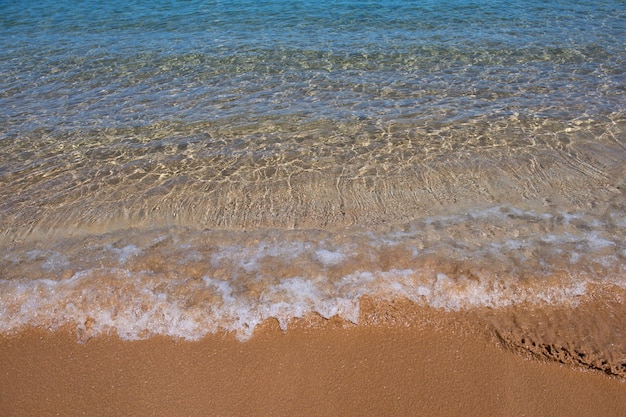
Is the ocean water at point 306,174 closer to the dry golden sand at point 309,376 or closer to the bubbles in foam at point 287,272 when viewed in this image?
the bubbles in foam at point 287,272

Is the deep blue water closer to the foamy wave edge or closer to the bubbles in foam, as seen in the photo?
the bubbles in foam

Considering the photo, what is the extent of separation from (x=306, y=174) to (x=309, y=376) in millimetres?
3033

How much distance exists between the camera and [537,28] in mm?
10758

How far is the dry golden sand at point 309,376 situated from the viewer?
9.99ft

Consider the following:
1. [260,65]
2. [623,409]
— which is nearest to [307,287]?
[623,409]

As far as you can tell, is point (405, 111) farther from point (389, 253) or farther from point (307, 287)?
point (307, 287)

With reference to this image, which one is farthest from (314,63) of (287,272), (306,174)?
(287,272)

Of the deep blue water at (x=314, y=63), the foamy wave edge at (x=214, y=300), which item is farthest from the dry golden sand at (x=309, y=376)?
the deep blue water at (x=314, y=63)

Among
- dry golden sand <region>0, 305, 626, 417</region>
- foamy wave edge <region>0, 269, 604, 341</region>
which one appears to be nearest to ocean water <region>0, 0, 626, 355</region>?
foamy wave edge <region>0, 269, 604, 341</region>

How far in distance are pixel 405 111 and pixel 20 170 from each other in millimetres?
5583

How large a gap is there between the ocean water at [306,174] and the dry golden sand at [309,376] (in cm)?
19

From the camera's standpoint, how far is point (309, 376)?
10.7 ft

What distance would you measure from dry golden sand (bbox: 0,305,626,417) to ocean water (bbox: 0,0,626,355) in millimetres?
194

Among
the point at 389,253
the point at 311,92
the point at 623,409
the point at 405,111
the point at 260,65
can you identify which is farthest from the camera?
the point at 260,65
